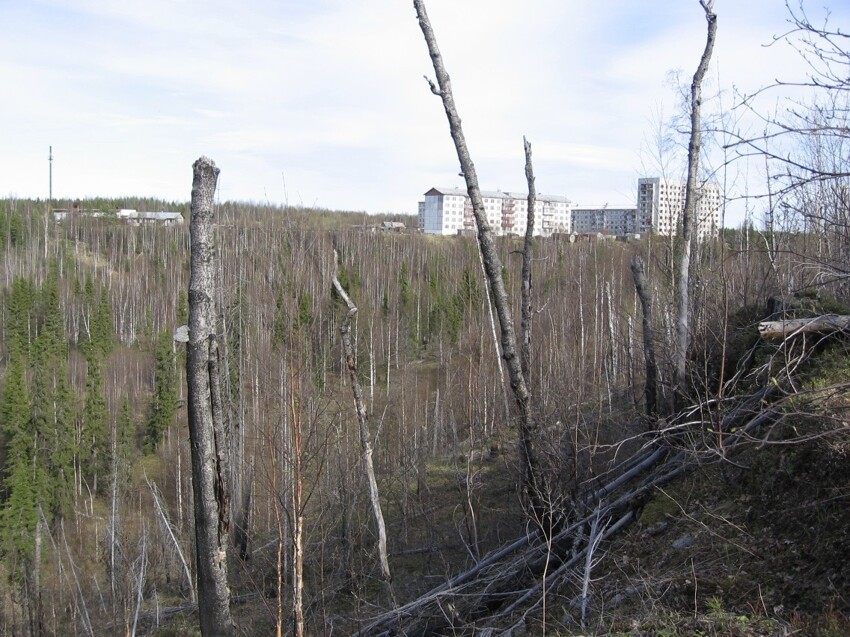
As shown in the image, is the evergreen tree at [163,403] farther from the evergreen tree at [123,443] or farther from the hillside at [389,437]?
the evergreen tree at [123,443]

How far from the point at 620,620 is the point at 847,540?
1.47m

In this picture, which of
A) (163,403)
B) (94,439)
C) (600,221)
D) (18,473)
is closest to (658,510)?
(18,473)

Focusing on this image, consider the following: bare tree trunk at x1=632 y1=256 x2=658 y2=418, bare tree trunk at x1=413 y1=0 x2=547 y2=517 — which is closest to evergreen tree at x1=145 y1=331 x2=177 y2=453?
bare tree trunk at x1=632 y1=256 x2=658 y2=418

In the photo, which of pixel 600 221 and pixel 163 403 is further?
pixel 600 221

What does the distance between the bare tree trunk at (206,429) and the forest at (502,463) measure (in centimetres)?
4

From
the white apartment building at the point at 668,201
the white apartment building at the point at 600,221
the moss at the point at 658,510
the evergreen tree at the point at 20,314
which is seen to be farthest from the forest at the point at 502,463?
the white apartment building at the point at 600,221

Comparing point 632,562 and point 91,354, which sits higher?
point 632,562

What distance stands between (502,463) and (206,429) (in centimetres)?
1319

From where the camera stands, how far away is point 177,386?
35.0 meters

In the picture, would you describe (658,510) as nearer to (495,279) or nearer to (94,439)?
(495,279)

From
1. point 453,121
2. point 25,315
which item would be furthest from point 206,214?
point 25,315

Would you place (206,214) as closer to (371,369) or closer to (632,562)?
(632,562)

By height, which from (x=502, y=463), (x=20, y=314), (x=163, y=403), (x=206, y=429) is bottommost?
(x=163, y=403)

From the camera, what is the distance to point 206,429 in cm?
514
